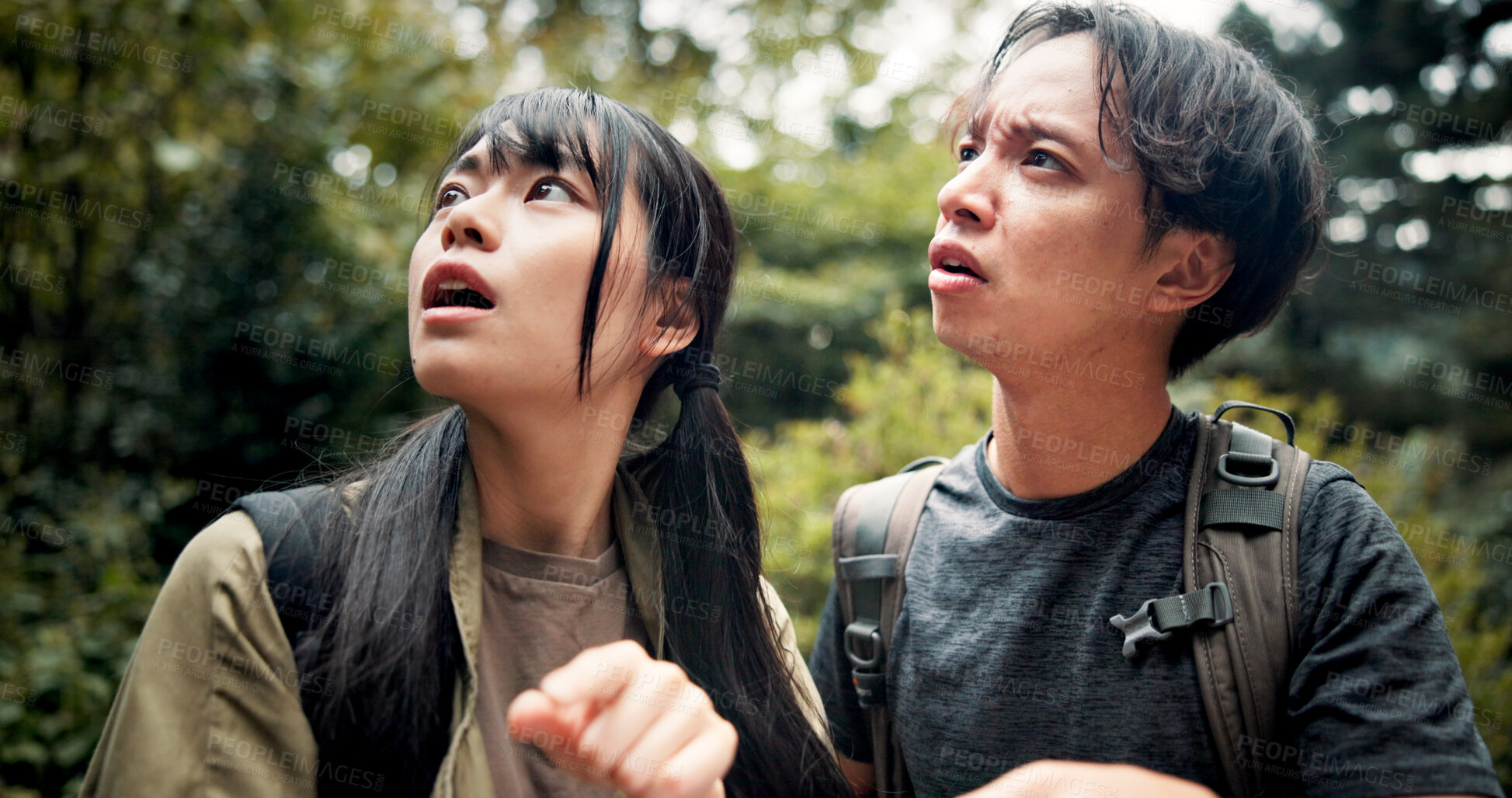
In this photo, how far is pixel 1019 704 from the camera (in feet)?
5.59

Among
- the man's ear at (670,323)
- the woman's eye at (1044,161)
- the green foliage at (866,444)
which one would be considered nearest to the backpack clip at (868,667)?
the man's ear at (670,323)

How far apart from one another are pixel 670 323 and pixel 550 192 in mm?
353

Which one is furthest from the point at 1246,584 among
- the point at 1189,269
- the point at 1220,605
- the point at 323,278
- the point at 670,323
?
the point at 323,278

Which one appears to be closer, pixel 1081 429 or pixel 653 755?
pixel 653 755

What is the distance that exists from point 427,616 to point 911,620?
1013 mm

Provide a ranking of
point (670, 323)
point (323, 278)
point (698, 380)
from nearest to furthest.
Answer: point (670, 323) → point (698, 380) → point (323, 278)

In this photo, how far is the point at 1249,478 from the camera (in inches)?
65.3

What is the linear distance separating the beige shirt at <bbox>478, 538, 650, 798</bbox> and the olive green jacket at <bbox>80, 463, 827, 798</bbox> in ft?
0.34

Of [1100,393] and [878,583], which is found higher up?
[1100,393]

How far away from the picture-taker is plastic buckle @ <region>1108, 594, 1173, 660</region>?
1.57 meters

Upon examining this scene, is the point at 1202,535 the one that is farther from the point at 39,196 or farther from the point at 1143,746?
the point at 39,196

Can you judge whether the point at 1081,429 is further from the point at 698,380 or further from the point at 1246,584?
the point at 698,380

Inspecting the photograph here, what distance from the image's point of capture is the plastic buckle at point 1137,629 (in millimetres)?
1569

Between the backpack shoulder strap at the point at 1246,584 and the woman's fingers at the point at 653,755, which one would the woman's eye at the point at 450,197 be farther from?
the backpack shoulder strap at the point at 1246,584
